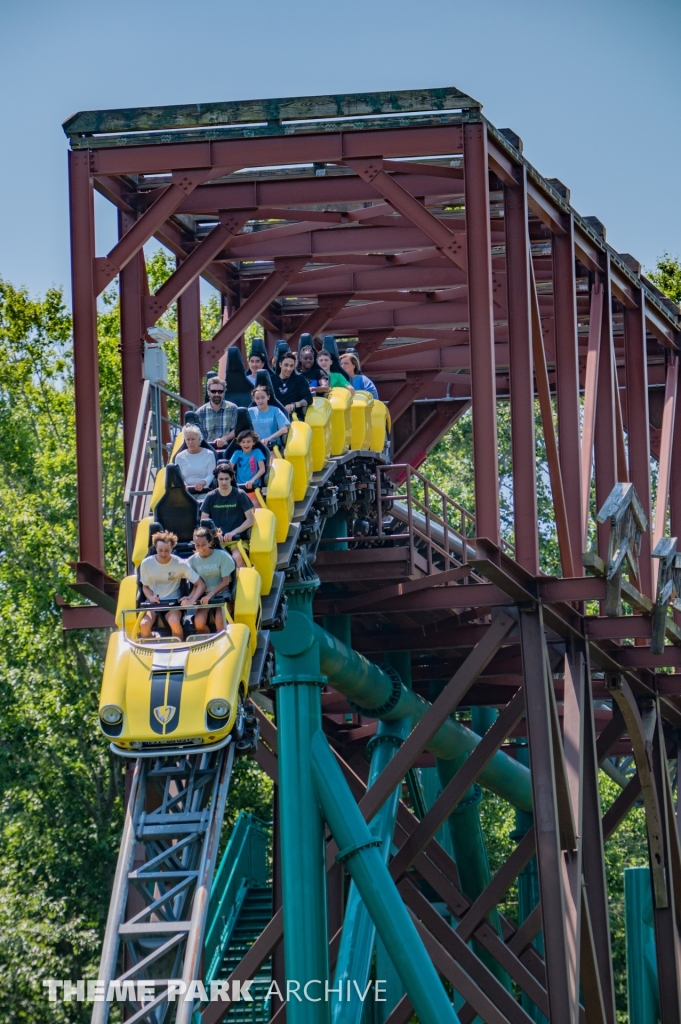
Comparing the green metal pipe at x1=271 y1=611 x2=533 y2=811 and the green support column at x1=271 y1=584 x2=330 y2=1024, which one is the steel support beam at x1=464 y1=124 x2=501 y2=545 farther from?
the green metal pipe at x1=271 y1=611 x2=533 y2=811

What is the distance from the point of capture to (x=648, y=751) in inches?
886

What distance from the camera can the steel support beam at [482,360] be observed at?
16.8 m

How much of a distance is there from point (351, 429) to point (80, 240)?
133 inches

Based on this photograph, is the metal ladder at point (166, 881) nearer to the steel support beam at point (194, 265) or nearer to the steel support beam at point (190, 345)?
the steel support beam at point (194, 265)

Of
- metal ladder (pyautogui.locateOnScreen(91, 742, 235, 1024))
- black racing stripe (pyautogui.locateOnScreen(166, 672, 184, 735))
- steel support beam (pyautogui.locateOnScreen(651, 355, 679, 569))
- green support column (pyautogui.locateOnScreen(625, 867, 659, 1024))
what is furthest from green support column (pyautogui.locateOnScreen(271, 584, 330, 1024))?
green support column (pyautogui.locateOnScreen(625, 867, 659, 1024))

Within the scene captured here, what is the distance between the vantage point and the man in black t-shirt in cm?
1425

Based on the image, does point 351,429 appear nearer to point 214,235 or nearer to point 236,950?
point 214,235

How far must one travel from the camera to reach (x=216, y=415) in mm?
16359

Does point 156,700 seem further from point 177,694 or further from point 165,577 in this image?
point 165,577

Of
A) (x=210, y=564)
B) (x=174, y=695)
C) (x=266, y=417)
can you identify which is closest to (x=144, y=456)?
(x=266, y=417)

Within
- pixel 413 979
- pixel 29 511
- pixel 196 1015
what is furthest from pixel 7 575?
pixel 196 1015

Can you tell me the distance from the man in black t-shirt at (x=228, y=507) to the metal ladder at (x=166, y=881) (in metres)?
2.06

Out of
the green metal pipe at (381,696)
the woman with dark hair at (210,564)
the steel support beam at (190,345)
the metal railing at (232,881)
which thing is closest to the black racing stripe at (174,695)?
the woman with dark hair at (210,564)

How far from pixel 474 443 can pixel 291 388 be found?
199 centimetres
